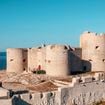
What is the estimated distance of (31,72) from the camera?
39781 millimetres

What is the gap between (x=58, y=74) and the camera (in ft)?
125

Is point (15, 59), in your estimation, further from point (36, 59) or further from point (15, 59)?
point (36, 59)

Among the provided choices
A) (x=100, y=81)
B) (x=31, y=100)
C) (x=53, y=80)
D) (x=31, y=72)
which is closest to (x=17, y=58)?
(x=31, y=72)

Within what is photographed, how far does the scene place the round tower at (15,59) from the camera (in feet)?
138

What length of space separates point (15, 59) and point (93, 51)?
8.68 metres

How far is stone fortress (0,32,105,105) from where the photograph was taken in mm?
27656

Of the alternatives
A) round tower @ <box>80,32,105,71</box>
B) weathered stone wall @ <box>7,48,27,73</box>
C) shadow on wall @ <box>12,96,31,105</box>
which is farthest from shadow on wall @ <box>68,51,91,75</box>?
shadow on wall @ <box>12,96,31,105</box>

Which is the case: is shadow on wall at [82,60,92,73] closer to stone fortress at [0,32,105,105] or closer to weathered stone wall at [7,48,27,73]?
stone fortress at [0,32,105,105]

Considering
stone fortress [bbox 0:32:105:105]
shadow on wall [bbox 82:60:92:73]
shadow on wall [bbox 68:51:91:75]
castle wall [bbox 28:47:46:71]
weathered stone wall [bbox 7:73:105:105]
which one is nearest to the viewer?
weathered stone wall [bbox 7:73:105:105]

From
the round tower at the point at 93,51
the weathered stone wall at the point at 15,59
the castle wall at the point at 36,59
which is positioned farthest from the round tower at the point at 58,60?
the weathered stone wall at the point at 15,59

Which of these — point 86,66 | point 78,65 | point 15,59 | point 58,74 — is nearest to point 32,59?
point 15,59

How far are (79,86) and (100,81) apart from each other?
2.94 m

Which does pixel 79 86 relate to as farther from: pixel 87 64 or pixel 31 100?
pixel 87 64

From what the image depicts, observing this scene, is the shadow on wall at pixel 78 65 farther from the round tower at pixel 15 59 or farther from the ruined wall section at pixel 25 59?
the round tower at pixel 15 59
